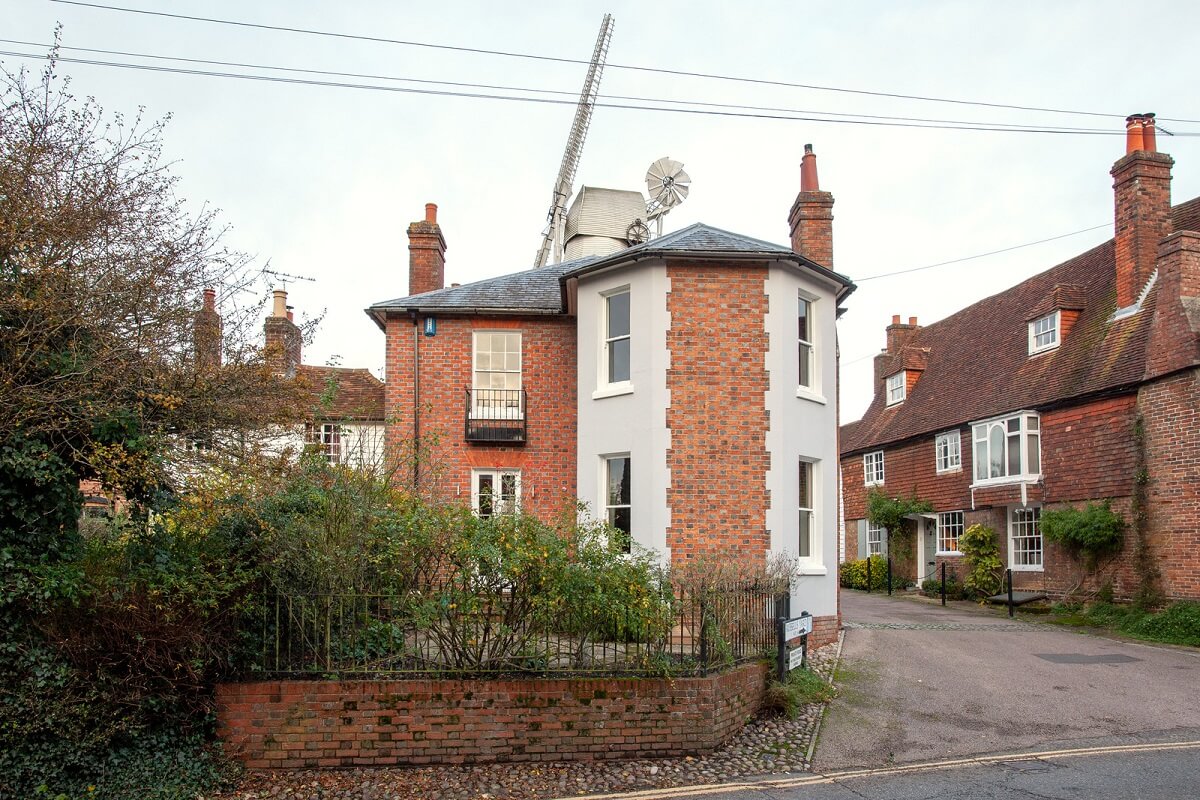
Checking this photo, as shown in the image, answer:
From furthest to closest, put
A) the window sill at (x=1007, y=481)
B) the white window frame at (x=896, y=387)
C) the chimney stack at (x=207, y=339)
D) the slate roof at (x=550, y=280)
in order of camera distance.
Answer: the white window frame at (x=896, y=387)
the window sill at (x=1007, y=481)
the slate roof at (x=550, y=280)
the chimney stack at (x=207, y=339)

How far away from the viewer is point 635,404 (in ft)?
46.7

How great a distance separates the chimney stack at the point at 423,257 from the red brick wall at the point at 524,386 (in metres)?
2.69

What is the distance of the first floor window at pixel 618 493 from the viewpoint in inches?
568

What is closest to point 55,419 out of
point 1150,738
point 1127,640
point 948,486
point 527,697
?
point 527,697

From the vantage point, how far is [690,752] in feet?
27.9

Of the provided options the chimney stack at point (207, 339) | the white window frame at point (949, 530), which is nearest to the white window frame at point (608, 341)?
the chimney stack at point (207, 339)

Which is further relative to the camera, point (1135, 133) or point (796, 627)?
point (1135, 133)

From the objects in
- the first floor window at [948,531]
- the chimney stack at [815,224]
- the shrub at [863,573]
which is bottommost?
the shrub at [863,573]

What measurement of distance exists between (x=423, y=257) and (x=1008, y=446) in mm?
15267

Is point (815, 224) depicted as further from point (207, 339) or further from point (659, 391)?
point (207, 339)

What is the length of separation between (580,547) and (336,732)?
118 inches

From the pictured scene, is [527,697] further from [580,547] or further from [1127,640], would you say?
[1127,640]

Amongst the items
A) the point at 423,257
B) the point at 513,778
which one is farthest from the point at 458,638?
the point at 423,257

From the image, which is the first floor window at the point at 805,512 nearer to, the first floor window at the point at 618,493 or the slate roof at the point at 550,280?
the first floor window at the point at 618,493
